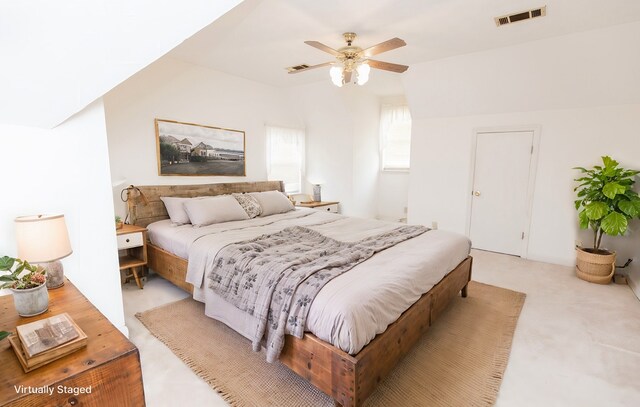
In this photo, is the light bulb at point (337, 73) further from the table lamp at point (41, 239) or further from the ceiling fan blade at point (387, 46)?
the table lamp at point (41, 239)

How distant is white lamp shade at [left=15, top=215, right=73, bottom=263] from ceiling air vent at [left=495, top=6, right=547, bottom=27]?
364 centimetres

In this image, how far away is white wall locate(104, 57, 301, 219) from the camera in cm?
329

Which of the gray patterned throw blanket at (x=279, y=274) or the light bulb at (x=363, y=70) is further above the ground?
the light bulb at (x=363, y=70)

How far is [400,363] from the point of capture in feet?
6.48

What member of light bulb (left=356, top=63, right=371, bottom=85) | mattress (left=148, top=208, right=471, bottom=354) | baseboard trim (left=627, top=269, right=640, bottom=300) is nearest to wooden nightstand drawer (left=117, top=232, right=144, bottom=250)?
mattress (left=148, top=208, right=471, bottom=354)

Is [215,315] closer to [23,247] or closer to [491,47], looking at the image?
[23,247]

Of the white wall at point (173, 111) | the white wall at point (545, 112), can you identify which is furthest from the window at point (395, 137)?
the white wall at point (173, 111)

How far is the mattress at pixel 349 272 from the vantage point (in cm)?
152

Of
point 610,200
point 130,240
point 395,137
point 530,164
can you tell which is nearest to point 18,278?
point 130,240

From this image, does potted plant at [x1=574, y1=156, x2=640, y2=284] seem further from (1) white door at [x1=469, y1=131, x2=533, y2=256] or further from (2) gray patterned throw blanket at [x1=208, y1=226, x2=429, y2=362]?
(2) gray patterned throw blanket at [x1=208, y1=226, x2=429, y2=362]

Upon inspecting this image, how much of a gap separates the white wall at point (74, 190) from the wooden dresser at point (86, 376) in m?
0.78

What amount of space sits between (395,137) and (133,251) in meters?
4.89

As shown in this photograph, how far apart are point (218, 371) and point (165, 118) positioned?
300cm

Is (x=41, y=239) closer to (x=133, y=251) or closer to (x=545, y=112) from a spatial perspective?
(x=133, y=251)
